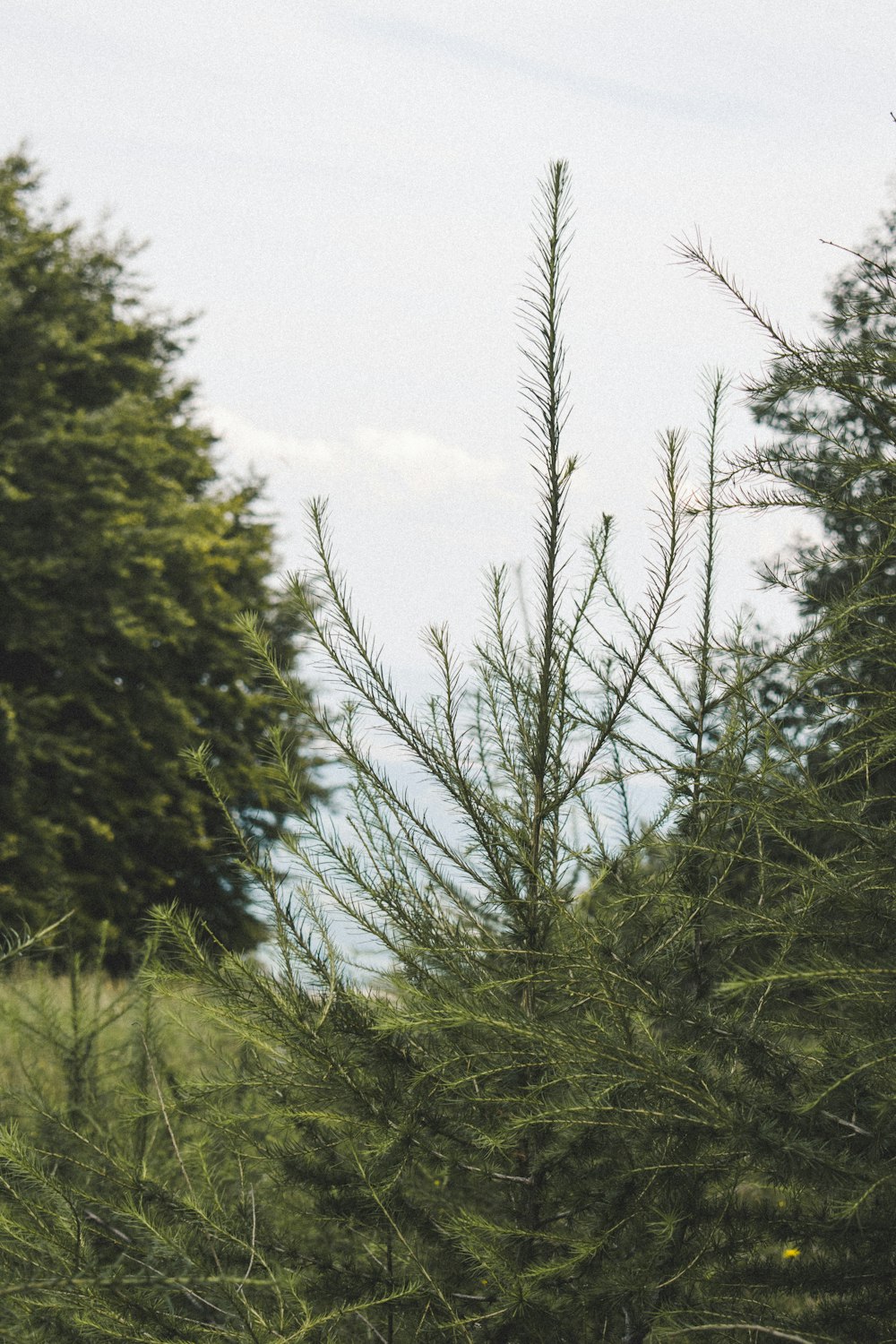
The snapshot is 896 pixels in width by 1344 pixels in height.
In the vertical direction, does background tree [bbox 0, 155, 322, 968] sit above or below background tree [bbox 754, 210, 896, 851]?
above

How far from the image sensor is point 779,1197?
97.6 inches

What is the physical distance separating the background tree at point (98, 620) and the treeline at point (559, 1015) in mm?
11439

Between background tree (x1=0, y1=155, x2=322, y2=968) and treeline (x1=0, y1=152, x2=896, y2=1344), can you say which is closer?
treeline (x1=0, y1=152, x2=896, y2=1344)

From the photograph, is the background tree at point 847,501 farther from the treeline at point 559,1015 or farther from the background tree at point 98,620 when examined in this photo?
the background tree at point 98,620

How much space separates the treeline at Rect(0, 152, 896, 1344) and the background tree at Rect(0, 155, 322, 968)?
11.4 meters

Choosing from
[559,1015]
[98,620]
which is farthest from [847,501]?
[98,620]

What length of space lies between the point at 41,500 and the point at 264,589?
442 centimetres

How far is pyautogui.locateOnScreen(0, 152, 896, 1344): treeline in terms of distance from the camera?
1.57 m

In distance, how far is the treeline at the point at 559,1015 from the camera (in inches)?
61.7

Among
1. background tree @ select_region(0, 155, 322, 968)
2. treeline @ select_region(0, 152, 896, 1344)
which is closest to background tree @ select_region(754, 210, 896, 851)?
treeline @ select_region(0, 152, 896, 1344)

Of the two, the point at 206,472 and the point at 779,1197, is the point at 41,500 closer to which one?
the point at 206,472

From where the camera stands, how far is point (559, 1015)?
6.20ft

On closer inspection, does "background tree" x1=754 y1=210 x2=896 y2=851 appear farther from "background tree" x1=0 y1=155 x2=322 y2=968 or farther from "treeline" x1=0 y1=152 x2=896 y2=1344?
"background tree" x1=0 y1=155 x2=322 y2=968

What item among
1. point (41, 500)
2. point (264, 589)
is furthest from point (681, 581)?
point (264, 589)
